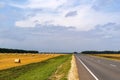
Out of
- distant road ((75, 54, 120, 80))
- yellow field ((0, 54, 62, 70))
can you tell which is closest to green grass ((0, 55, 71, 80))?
distant road ((75, 54, 120, 80))

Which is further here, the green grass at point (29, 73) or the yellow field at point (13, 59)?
Result: the yellow field at point (13, 59)

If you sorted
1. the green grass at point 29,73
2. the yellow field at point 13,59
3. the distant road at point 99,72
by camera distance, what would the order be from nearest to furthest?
1. the distant road at point 99,72
2. the green grass at point 29,73
3. the yellow field at point 13,59

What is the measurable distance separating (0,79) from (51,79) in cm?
734

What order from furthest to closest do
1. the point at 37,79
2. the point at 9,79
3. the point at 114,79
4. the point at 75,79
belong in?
1. the point at 9,79
2. the point at 37,79
3. the point at 75,79
4. the point at 114,79

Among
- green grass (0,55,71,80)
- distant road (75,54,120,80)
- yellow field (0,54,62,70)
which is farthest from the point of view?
yellow field (0,54,62,70)

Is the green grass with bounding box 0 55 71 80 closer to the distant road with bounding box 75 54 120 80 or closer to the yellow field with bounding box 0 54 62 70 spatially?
the distant road with bounding box 75 54 120 80

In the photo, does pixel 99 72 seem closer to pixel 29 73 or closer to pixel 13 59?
pixel 29 73

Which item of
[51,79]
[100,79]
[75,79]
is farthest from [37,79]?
[100,79]

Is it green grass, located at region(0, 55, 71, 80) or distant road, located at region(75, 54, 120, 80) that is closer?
distant road, located at region(75, 54, 120, 80)

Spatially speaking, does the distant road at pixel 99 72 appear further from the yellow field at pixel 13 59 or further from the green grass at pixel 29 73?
the yellow field at pixel 13 59

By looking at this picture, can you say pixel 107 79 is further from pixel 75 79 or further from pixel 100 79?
pixel 75 79

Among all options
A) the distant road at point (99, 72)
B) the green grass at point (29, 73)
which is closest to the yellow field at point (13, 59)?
the green grass at point (29, 73)

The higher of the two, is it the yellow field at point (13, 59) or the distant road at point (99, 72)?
the yellow field at point (13, 59)

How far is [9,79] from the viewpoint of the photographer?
27938 mm
